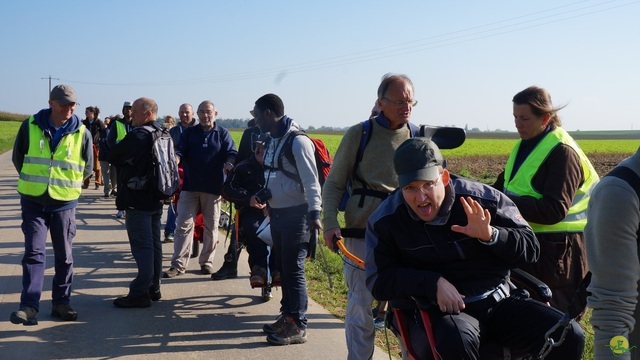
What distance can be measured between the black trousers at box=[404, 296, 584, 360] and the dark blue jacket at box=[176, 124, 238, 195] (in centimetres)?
531

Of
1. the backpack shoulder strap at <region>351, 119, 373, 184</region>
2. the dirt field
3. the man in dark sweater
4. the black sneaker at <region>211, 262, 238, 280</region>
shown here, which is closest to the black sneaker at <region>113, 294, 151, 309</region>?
the black sneaker at <region>211, 262, 238, 280</region>

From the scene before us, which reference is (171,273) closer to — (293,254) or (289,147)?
(293,254)

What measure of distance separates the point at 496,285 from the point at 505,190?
113 centimetres

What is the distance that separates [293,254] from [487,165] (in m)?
34.0

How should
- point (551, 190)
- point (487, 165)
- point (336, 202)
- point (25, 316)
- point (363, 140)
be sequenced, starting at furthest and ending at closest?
point (487, 165)
point (25, 316)
point (336, 202)
point (363, 140)
point (551, 190)

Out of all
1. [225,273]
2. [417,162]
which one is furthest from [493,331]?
[225,273]

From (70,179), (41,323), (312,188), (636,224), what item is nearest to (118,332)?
(41,323)

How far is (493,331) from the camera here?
137 inches

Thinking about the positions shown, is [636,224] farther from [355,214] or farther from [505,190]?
[355,214]

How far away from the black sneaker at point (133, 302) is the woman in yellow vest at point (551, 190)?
4018mm

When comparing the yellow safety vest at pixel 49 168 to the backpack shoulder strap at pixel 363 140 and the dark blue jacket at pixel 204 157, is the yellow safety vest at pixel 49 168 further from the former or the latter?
the backpack shoulder strap at pixel 363 140

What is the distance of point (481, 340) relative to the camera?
3432mm

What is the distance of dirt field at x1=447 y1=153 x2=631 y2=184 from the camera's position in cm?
3069

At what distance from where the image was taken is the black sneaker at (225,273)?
8.18 meters
